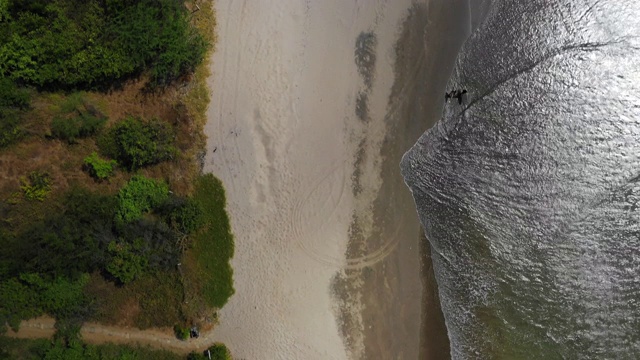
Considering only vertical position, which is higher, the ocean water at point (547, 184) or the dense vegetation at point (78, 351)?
the ocean water at point (547, 184)

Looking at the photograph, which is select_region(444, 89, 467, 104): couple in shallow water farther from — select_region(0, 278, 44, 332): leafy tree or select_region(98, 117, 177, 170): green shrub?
select_region(0, 278, 44, 332): leafy tree

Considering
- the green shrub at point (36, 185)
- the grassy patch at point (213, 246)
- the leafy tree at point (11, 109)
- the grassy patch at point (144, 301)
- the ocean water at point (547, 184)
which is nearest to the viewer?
the ocean water at point (547, 184)

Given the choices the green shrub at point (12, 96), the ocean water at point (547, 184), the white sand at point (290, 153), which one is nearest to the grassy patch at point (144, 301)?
the white sand at point (290, 153)

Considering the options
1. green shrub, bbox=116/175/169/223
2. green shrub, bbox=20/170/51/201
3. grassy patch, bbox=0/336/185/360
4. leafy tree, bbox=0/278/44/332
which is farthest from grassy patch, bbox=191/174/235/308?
leafy tree, bbox=0/278/44/332

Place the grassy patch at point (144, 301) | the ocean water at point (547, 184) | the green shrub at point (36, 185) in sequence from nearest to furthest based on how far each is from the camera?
the ocean water at point (547, 184), the green shrub at point (36, 185), the grassy patch at point (144, 301)

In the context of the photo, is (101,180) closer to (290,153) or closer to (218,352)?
(290,153)

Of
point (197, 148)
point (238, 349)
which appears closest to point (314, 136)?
point (197, 148)

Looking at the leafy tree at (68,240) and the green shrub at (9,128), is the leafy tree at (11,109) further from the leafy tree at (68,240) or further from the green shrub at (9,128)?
the leafy tree at (68,240)
